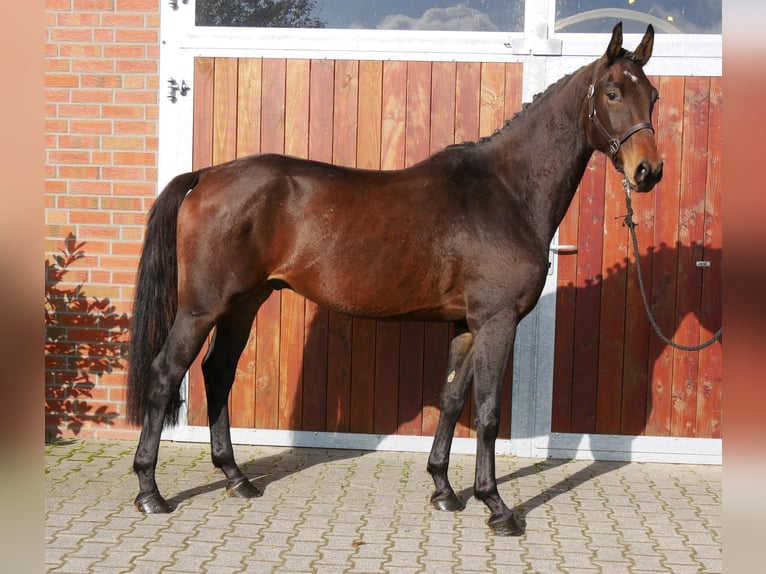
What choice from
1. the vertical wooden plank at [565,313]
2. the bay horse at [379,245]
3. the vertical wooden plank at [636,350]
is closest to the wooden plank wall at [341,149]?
the vertical wooden plank at [565,313]

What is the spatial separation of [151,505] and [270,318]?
1.76 meters

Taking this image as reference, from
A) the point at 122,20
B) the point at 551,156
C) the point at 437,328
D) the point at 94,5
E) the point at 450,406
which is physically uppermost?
the point at 94,5

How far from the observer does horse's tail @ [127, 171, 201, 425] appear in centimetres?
402

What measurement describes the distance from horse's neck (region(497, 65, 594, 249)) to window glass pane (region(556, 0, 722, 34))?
1.41m

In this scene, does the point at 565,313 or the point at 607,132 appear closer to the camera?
the point at 607,132

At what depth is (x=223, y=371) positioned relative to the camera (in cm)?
434

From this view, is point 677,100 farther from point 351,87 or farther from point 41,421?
point 41,421

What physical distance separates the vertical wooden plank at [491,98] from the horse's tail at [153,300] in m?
2.25

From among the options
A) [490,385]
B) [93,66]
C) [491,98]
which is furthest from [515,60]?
[93,66]

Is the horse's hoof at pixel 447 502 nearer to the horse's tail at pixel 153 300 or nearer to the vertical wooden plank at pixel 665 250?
the horse's tail at pixel 153 300

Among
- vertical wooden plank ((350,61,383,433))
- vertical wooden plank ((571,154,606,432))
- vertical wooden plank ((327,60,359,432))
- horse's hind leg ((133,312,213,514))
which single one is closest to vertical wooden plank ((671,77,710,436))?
vertical wooden plank ((571,154,606,432))

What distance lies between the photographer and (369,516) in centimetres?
395

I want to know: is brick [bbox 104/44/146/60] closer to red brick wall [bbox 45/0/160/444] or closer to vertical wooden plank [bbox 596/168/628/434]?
red brick wall [bbox 45/0/160/444]

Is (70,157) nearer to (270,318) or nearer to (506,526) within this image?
(270,318)
